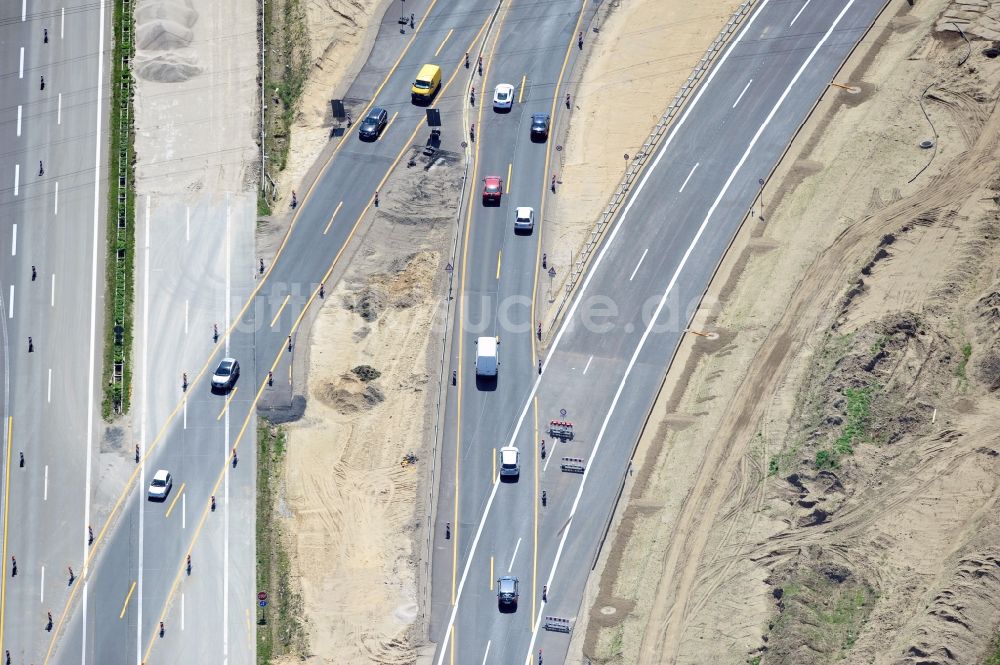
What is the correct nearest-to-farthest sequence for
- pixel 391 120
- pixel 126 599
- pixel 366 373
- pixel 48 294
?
pixel 126 599, pixel 366 373, pixel 48 294, pixel 391 120

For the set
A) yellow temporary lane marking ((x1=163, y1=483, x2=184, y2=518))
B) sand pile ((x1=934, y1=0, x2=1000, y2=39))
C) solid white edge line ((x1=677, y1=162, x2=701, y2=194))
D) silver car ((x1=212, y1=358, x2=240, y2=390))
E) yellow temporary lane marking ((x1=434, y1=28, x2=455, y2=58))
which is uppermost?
sand pile ((x1=934, y1=0, x2=1000, y2=39))

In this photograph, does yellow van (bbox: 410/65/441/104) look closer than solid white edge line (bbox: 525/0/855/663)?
No

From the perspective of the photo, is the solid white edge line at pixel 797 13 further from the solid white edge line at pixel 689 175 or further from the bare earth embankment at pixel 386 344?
the solid white edge line at pixel 689 175

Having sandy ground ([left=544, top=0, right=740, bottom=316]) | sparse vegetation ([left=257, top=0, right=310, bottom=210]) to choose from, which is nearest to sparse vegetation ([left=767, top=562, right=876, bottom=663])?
sandy ground ([left=544, top=0, right=740, bottom=316])

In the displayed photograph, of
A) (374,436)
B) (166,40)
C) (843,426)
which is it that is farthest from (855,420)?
(166,40)

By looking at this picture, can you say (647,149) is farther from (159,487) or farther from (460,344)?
(159,487)

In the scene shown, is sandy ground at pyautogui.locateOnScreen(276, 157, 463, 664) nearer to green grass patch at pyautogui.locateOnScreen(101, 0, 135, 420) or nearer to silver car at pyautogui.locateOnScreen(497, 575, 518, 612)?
silver car at pyautogui.locateOnScreen(497, 575, 518, 612)
